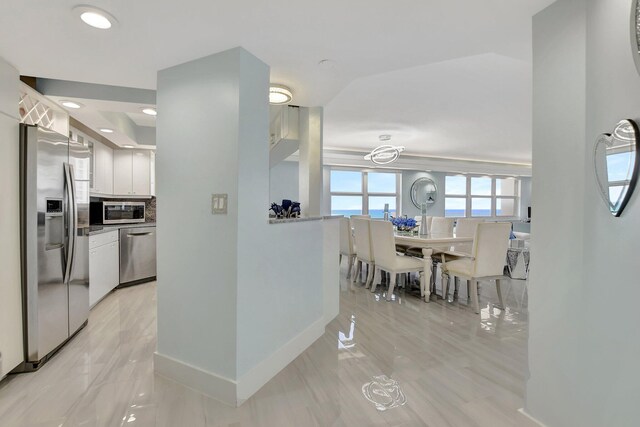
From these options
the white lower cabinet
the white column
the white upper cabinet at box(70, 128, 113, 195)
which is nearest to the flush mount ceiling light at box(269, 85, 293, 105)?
the white column

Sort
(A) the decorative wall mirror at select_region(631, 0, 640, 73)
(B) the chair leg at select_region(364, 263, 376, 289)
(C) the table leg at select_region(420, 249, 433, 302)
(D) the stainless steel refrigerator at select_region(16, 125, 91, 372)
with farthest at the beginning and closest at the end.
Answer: (B) the chair leg at select_region(364, 263, 376, 289), (C) the table leg at select_region(420, 249, 433, 302), (D) the stainless steel refrigerator at select_region(16, 125, 91, 372), (A) the decorative wall mirror at select_region(631, 0, 640, 73)

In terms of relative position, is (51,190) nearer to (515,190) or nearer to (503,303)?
(503,303)

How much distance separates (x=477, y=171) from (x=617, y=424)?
8289mm

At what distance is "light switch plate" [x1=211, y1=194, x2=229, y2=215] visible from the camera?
1785 millimetres

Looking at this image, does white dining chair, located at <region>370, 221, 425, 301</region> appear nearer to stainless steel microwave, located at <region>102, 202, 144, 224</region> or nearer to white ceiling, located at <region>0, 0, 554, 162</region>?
white ceiling, located at <region>0, 0, 554, 162</region>

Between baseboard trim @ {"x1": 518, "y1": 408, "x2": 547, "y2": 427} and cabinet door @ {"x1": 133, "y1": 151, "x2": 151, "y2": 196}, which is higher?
cabinet door @ {"x1": 133, "y1": 151, "x2": 151, "y2": 196}

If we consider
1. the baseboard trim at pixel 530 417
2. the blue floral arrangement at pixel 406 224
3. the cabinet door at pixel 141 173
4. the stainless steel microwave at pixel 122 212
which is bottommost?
the baseboard trim at pixel 530 417

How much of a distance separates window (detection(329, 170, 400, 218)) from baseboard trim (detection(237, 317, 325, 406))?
5.17m

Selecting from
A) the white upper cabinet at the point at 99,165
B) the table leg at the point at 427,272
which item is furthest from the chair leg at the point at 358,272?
the white upper cabinet at the point at 99,165

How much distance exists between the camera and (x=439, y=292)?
162 inches

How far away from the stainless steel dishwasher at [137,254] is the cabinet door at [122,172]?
2.36 ft

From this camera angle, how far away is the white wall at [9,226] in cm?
192

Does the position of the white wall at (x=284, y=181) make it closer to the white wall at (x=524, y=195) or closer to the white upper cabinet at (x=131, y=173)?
the white upper cabinet at (x=131, y=173)

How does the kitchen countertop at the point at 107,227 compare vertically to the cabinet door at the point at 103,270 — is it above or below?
above
